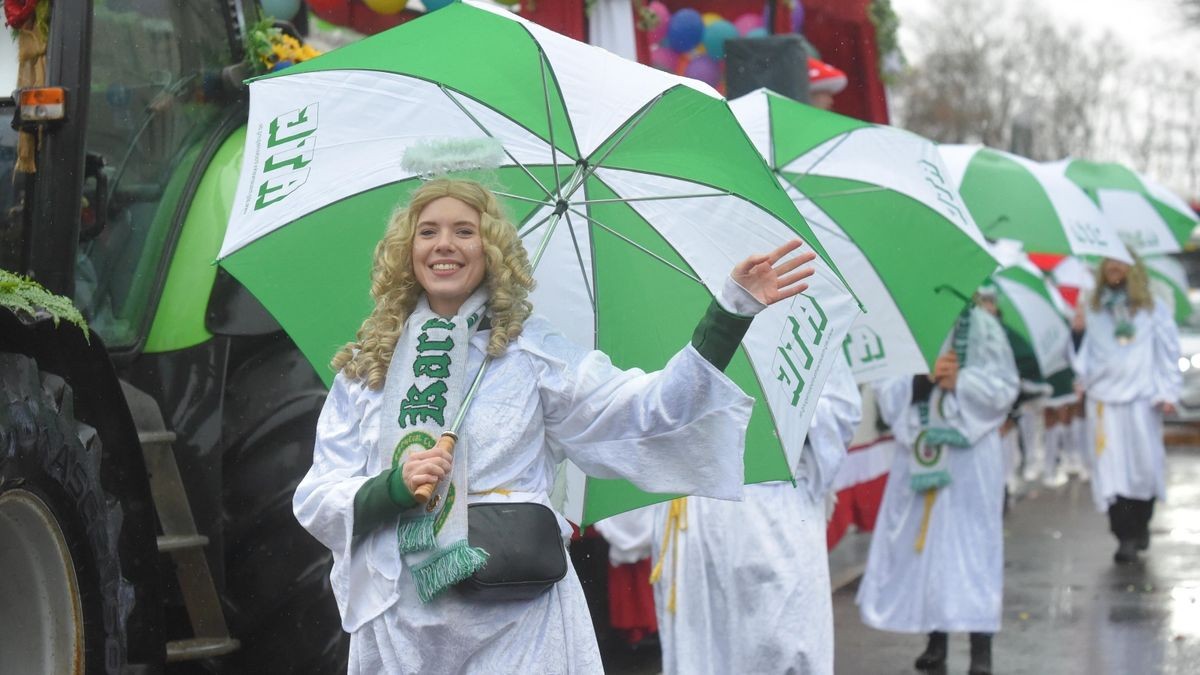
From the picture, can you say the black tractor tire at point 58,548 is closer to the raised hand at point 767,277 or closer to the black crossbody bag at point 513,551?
the black crossbody bag at point 513,551

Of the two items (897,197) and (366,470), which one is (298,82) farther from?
(897,197)

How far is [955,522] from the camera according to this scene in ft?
27.7

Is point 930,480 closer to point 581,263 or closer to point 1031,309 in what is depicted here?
point 1031,309

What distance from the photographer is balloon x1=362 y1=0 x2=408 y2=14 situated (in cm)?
959

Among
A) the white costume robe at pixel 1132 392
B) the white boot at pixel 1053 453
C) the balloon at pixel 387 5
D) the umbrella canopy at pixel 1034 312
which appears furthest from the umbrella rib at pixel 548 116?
the white boot at pixel 1053 453

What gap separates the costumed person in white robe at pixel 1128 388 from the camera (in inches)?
485

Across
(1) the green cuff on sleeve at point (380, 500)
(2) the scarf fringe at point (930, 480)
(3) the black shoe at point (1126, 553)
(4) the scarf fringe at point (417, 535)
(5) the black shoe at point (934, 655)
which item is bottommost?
(3) the black shoe at point (1126, 553)

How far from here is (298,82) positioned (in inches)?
170

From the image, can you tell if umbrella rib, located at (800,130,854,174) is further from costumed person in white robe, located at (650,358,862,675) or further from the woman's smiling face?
the woman's smiling face

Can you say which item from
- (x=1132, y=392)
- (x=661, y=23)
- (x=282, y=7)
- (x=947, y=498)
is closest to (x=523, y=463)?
(x=282, y=7)

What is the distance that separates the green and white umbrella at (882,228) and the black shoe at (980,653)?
2.51m

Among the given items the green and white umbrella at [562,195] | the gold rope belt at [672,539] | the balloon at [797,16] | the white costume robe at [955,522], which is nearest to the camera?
the green and white umbrella at [562,195]

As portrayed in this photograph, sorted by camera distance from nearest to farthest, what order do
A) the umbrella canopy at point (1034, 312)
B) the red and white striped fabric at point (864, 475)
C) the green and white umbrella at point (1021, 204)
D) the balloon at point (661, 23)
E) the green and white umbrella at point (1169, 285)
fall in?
1. the green and white umbrella at point (1021, 204)
2. the balloon at point (661, 23)
3. the red and white striped fabric at point (864, 475)
4. the umbrella canopy at point (1034, 312)
5. the green and white umbrella at point (1169, 285)

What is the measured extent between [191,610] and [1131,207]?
9024 millimetres
